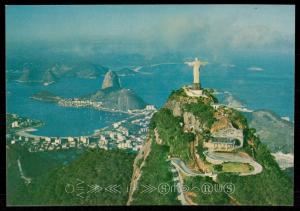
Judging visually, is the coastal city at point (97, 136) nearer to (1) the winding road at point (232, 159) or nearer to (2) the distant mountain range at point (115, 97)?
(2) the distant mountain range at point (115, 97)

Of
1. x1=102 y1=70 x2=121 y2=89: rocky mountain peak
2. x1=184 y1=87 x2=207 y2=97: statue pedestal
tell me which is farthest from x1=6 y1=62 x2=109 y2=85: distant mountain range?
x1=184 y1=87 x2=207 y2=97: statue pedestal

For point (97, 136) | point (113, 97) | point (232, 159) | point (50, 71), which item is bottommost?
point (232, 159)

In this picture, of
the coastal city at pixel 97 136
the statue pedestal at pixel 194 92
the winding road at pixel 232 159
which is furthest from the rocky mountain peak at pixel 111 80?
the winding road at pixel 232 159

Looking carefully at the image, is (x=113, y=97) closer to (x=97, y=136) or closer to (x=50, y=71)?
(x=97, y=136)

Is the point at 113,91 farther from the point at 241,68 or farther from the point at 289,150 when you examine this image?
the point at 289,150

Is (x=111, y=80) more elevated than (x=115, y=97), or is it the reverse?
(x=111, y=80)

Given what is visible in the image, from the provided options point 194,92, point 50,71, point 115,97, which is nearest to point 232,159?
point 194,92

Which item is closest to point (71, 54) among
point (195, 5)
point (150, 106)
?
point (150, 106)

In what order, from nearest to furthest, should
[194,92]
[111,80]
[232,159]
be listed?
[232,159] < [194,92] < [111,80]

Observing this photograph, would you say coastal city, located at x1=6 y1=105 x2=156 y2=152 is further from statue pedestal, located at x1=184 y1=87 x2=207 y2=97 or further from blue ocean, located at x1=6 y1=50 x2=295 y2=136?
statue pedestal, located at x1=184 y1=87 x2=207 y2=97
